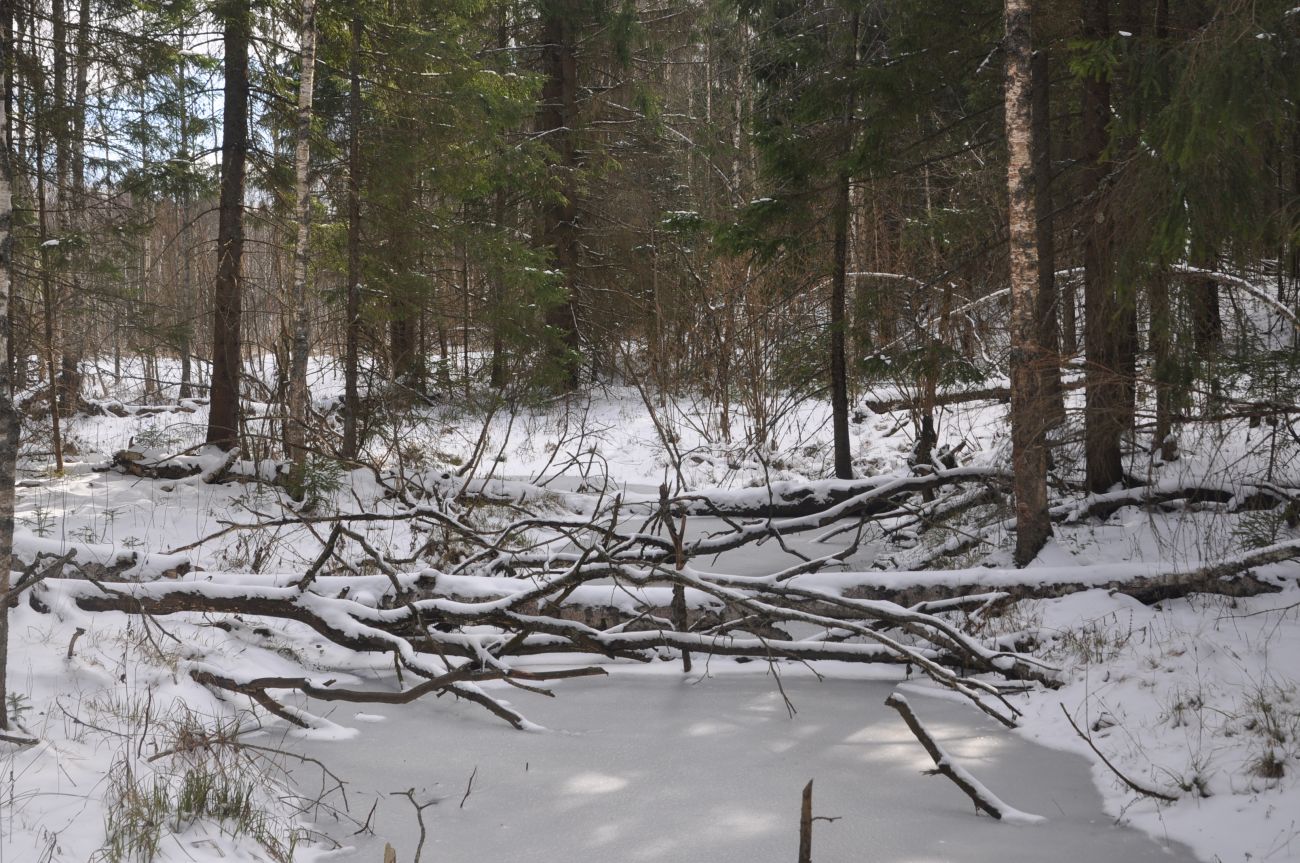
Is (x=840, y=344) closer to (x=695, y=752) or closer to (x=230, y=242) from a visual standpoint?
(x=695, y=752)

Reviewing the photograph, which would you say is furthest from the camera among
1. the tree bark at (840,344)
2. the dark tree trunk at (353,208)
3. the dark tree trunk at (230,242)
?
the dark tree trunk at (353,208)

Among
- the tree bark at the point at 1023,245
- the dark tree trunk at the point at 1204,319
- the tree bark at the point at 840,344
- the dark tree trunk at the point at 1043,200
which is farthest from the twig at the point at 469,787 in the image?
the tree bark at the point at 840,344

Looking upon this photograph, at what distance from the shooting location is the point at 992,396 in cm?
910

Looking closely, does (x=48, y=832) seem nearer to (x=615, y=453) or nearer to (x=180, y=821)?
(x=180, y=821)

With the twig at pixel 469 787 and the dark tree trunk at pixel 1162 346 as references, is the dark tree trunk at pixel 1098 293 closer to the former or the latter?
the dark tree trunk at pixel 1162 346

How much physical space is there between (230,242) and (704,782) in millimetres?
10183

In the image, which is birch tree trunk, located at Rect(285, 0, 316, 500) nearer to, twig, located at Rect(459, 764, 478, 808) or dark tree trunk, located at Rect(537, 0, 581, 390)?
twig, located at Rect(459, 764, 478, 808)

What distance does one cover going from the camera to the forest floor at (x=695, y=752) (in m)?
3.50

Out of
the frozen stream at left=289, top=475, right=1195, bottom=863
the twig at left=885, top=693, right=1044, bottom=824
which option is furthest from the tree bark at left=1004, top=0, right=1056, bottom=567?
the twig at left=885, top=693, right=1044, bottom=824

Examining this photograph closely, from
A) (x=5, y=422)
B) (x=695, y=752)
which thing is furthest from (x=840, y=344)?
(x=5, y=422)

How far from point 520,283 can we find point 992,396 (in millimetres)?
8799

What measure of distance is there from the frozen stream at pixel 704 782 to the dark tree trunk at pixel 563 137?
1468 cm

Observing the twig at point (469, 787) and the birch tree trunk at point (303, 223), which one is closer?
the twig at point (469, 787)

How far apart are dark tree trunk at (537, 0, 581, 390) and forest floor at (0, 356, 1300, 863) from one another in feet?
47.2
